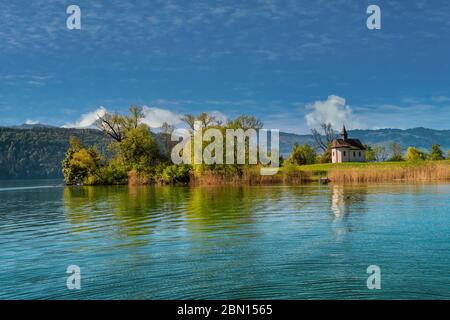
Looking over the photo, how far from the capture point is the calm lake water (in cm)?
1136

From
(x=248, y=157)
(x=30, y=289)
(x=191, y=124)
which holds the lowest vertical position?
(x=30, y=289)

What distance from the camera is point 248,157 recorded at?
223ft

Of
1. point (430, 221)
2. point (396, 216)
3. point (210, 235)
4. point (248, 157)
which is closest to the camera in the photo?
point (210, 235)

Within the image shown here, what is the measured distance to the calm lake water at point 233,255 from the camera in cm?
1136

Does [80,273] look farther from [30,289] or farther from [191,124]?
[191,124]

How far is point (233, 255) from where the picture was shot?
49.8 feet

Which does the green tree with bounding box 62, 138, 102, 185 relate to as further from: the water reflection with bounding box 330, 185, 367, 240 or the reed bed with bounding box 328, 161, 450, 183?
the water reflection with bounding box 330, 185, 367, 240

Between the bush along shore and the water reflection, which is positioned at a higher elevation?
the bush along shore

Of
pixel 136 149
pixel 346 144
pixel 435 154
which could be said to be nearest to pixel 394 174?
pixel 136 149

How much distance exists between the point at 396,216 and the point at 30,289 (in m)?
17.8

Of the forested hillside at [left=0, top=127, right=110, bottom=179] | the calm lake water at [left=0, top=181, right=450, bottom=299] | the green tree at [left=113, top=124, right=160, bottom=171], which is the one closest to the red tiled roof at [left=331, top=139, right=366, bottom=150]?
the green tree at [left=113, top=124, right=160, bottom=171]

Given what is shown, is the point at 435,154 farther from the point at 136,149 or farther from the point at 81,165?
the point at 81,165

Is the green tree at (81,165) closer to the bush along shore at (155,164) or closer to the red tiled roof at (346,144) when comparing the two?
the bush along shore at (155,164)
